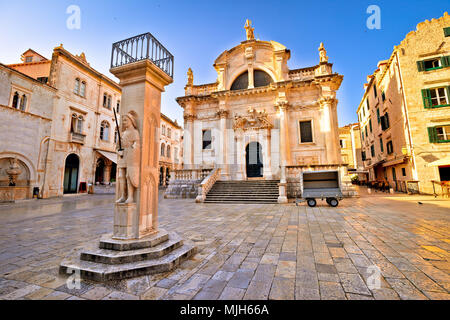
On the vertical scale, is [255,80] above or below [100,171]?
above

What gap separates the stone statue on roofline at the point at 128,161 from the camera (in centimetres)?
355

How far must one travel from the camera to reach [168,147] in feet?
117

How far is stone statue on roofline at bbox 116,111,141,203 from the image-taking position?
3.55 m

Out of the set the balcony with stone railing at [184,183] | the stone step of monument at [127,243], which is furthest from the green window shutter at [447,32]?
the stone step of monument at [127,243]

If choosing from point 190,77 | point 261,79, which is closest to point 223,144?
point 261,79

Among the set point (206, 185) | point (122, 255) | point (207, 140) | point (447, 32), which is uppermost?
point (447, 32)

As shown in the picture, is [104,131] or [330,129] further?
[104,131]

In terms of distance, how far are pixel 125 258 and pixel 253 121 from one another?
16.4m

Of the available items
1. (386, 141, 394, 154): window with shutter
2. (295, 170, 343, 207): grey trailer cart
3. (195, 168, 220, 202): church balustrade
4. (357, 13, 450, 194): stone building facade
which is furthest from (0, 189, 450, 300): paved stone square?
(386, 141, 394, 154): window with shutter

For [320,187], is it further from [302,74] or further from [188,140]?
[188,140]

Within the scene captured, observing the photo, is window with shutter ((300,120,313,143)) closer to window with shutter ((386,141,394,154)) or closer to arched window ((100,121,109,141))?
window with shutter ((386,141,394,154))

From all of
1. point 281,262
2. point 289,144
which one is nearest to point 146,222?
point 281,262
